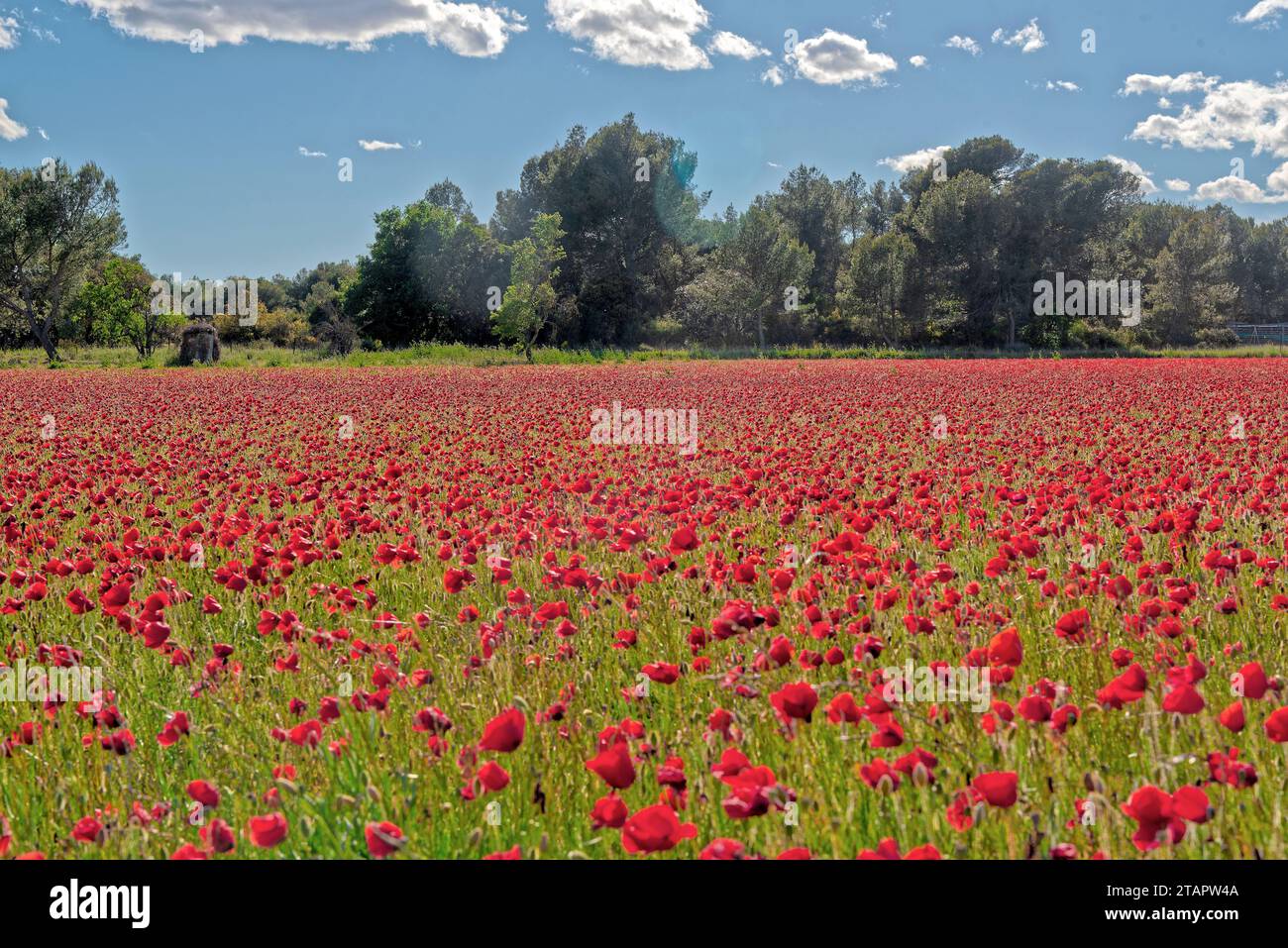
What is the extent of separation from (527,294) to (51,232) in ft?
90.0

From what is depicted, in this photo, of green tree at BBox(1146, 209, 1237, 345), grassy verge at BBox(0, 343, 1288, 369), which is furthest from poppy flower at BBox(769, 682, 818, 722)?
green tree at BBox(1146, 209, 1237, 345)

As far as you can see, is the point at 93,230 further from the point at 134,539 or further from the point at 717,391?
the point at 134,539

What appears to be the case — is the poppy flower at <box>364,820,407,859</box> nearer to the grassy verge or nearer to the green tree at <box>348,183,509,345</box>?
the grassy verge

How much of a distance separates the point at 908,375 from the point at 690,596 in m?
23.1

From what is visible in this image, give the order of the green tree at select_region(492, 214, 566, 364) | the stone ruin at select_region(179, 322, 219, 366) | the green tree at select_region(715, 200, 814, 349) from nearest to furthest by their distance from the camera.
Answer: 1. the stone ruin at select_region(179, 322, 219, 366)
2. the green tree at select_region(492, 214, 566, 364)
3. the green tree at select_region(715, 200, 814, 349)

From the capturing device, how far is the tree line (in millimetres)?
61125

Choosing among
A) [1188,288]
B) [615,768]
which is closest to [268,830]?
[615,768]

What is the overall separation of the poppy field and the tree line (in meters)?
52.8

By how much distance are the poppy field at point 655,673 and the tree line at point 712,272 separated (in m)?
52.8

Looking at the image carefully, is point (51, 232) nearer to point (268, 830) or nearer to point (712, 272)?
point (712, 272)

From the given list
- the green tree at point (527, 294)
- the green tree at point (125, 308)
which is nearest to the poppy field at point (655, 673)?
the green tree at point (527, 294)

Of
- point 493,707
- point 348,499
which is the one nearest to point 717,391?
point 348,499

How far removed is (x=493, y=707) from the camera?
3.24 metres

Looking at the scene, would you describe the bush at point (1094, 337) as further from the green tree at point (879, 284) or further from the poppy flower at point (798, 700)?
the poppy flower at point (798, 700)
